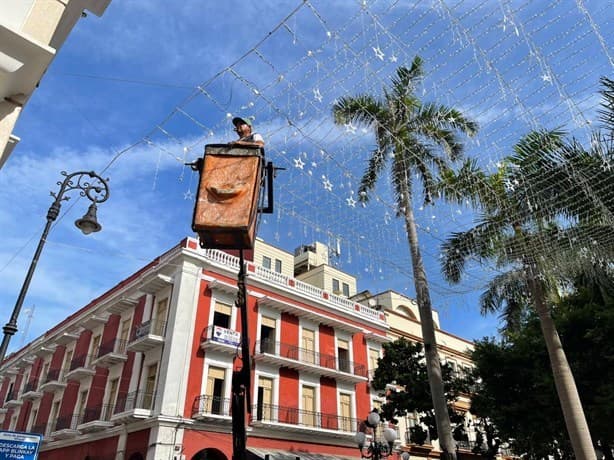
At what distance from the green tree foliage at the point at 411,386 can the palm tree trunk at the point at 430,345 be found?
3.76 metres

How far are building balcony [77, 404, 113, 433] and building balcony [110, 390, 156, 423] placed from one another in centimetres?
57

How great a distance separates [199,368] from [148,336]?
2361mm

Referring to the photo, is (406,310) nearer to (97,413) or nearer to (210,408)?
(210,408)

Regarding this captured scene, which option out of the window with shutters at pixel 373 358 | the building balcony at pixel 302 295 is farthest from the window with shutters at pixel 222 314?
the window with shutters at pixel 373 358

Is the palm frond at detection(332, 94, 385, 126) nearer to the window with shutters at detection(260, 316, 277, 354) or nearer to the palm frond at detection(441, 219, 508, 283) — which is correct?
the palm frond at detection(441, 219, 508, 283)

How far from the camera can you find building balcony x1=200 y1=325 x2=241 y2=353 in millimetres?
18531

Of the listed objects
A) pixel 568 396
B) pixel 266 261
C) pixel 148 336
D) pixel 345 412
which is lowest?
pixel 568 396

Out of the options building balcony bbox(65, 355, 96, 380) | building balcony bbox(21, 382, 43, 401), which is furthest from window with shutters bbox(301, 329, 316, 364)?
building balcony bbox(21, 382, 43, 401)

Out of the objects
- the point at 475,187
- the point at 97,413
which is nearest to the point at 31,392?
the point at 97,413

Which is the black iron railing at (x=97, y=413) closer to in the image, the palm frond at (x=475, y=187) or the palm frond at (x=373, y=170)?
the palm frond at (x=373, y=170)

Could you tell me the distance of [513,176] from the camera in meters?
9.79

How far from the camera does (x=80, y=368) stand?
2153 cm

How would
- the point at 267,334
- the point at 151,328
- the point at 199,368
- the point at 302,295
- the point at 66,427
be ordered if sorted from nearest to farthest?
1. the point at 199,368
2. the point at 151,328
3. the point at 66,427
4. the point at 267,334
5. the point at 302,295

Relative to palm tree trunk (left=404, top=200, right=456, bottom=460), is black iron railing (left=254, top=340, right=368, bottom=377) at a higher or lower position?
higher
